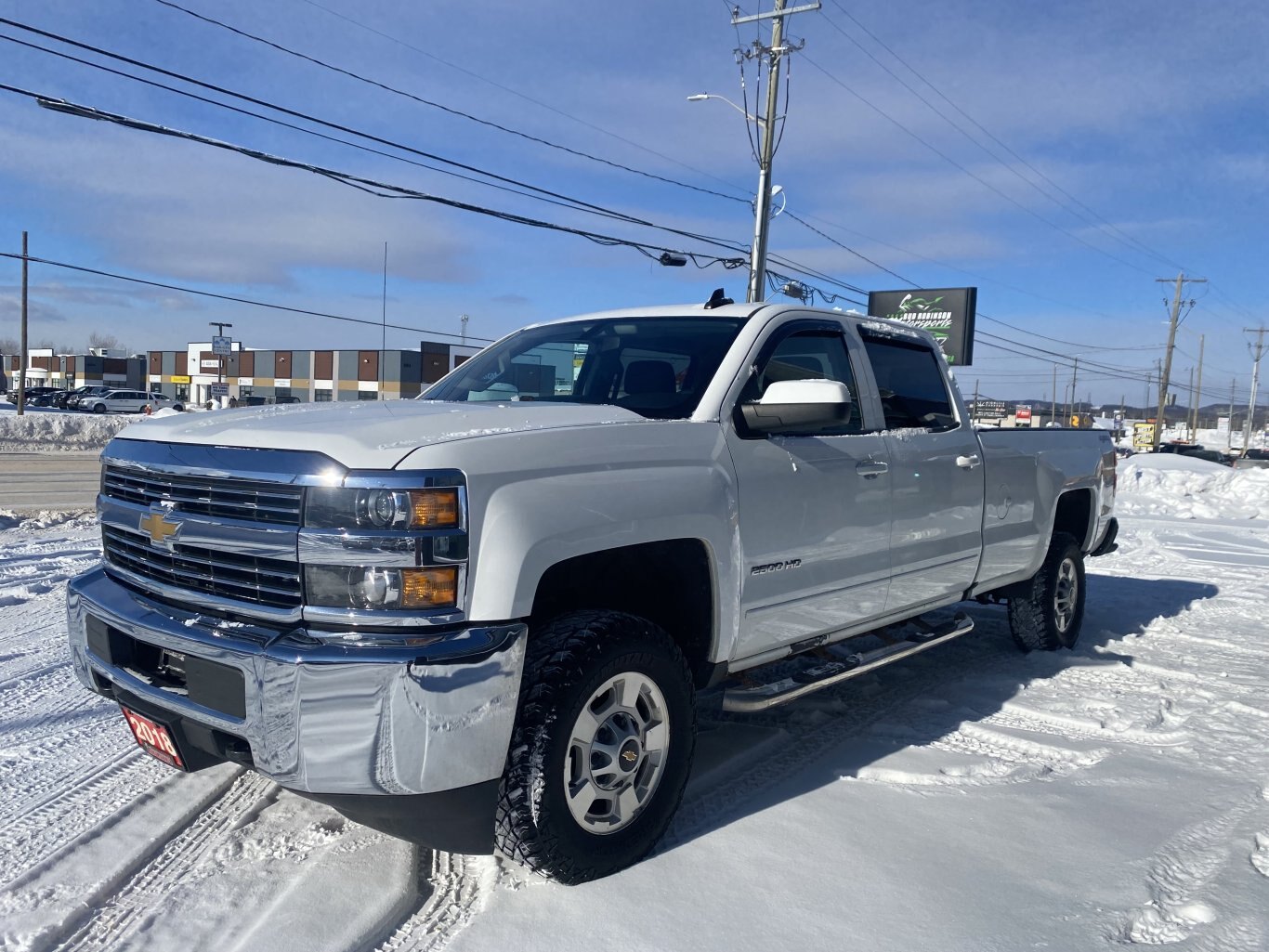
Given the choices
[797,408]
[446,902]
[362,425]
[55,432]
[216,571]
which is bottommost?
[55,432]

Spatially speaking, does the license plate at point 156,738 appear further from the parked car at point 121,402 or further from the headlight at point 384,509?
the parked car at point 121,402

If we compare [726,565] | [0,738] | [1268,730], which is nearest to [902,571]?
[726,565]

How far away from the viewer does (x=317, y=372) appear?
63469mm

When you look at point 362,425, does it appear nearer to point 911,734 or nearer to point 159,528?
point 159,528

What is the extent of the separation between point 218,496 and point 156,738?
827 millimetres

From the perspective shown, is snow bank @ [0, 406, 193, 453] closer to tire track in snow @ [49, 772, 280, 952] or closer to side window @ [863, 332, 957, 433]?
tire track in snow @ [49, 772, 280, 952]

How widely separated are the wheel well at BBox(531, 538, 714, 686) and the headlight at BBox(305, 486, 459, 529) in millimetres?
596

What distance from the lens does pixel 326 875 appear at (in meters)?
2.97

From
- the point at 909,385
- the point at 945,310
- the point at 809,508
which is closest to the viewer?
the point at 809,508

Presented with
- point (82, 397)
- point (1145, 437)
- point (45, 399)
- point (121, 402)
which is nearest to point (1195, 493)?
point (1145, 437)

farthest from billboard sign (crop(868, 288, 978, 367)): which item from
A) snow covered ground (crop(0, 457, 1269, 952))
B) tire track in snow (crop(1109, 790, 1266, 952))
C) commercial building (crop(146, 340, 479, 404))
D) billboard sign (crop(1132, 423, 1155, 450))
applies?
billboard sign (crop(1132, 423, 1155, 450))

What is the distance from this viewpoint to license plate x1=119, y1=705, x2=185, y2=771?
115 inches

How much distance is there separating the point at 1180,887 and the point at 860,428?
2.07 m

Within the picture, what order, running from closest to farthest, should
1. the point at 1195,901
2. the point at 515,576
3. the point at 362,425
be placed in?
1. the point at 515,576
2. the point at 362,425
3. the point at 1195,901
